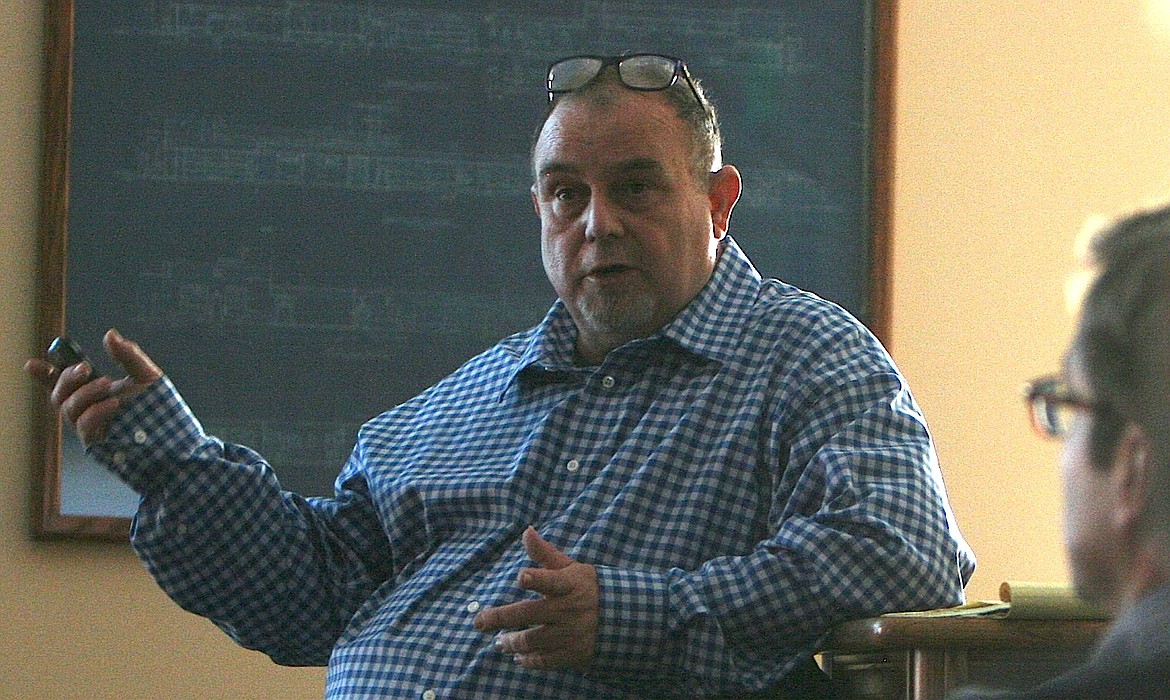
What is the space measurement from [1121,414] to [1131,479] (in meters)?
0.03

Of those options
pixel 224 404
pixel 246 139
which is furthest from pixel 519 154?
pixel 224 404

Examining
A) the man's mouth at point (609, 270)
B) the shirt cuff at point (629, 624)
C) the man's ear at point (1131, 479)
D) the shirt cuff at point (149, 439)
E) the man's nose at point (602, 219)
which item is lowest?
the shirt cuff at point (629, 624)

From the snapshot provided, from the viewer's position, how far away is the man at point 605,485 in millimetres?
1809

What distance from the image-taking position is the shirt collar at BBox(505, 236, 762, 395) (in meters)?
2.08

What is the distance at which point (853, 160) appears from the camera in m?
2.99

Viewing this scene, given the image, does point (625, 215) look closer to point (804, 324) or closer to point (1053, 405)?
point (804, 324)

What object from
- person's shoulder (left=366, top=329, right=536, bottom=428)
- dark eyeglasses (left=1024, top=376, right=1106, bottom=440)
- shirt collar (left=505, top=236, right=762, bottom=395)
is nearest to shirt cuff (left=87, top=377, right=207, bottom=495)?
person's shoulder (left=366, top=329, right=536, bottom=428)

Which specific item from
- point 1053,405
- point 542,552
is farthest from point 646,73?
point 1053,405

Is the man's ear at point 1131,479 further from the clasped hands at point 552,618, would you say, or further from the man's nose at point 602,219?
the man's nose at point 602,219

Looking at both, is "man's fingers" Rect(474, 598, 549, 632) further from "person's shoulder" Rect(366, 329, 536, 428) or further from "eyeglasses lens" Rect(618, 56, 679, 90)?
"eyeglasses lens" Rect(618, 56, 679, 90)

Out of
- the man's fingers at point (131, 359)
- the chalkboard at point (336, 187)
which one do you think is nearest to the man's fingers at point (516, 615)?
the man's fingers at point (131, 359)

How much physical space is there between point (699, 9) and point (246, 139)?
85 centimetres

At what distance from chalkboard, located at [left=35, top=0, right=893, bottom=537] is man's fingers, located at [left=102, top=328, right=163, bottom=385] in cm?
80

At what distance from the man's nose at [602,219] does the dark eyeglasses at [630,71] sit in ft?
0.54
